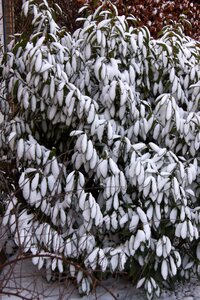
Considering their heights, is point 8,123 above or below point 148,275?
above

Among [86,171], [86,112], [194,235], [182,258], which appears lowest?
[182,258]

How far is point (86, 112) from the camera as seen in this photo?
4.28 metres

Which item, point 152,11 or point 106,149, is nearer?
point 106,149

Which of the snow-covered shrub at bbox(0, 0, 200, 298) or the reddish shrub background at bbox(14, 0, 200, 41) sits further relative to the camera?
the reddish shrub background at bbox(14, 0, 200, 41)

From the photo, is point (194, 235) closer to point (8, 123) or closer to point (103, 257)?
point (103, 257)

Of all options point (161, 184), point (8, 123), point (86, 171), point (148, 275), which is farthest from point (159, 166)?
point (8, 123)

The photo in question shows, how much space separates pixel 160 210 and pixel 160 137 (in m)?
0.62

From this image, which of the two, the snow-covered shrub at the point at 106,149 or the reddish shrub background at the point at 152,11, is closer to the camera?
the snow-covered shrub at the point at 106,149

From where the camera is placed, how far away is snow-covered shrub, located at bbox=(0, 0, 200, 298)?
14.0 ft

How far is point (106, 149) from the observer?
14.4 feet

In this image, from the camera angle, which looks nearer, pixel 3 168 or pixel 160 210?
pixel 160 210

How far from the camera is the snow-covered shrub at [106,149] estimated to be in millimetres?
4262

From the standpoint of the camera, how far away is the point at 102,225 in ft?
14.4

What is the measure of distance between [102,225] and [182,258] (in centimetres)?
76
